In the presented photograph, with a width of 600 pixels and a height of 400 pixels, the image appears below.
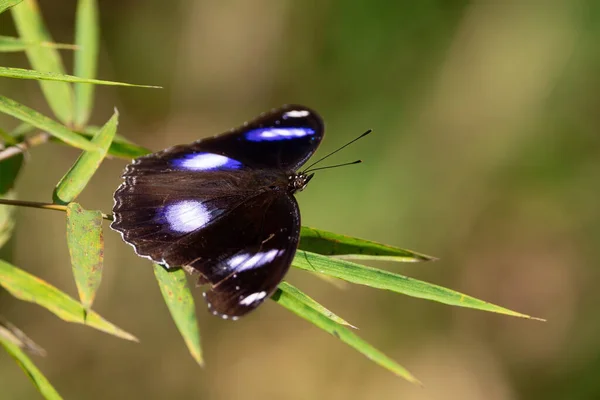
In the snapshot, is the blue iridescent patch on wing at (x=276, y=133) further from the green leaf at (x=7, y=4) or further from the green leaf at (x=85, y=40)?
the green leaf at (x=7, y=4)

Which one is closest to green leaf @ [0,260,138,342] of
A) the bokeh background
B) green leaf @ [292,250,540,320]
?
green leaf @ [292,250,540,320]

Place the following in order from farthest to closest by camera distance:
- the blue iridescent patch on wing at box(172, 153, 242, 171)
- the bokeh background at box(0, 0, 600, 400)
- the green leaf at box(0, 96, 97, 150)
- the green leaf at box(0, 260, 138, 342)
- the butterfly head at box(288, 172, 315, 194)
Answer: the bokeh background at box(0, 0, 600, 400), the blue iridescent patch on wing at box(172, 153, 242, 171), the butterfly head at box(288, 172, 315, 194), the green leaf at box(0, 260, 138, 342), the green leaf at box(0, 96, 97, 150)

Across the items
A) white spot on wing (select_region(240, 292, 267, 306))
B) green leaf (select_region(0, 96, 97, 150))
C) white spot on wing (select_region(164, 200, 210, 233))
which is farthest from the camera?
white spot on wing (select_region(164, 200, 210, 233))

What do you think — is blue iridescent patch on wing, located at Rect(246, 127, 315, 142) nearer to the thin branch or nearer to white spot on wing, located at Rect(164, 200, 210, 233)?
white spot on wing, located at Rect(164, 200, 210, 233)

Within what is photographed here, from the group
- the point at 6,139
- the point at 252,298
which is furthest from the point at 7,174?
the point at 252,298

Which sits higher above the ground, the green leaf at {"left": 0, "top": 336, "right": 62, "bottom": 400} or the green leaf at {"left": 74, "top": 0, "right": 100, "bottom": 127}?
the green leaf at {"left": 74, "top": 0, "right": 100, "bottom": 127}

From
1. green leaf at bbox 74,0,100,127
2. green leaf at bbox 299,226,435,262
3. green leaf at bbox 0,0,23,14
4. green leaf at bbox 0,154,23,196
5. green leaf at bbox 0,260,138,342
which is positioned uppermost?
green leaf at bbox 0,0,23,14

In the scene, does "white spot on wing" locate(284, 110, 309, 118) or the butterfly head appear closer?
the butterfly head
